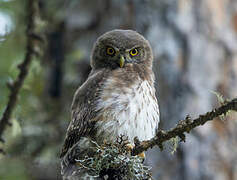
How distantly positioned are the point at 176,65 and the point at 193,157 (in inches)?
50.1

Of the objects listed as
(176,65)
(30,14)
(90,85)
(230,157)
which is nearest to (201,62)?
(176,65)

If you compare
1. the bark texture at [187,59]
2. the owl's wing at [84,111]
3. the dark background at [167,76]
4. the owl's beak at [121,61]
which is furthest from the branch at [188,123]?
the bark texture at [187,59]

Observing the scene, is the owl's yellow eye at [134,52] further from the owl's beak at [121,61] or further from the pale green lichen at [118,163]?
the pale green lichen at [118,163]

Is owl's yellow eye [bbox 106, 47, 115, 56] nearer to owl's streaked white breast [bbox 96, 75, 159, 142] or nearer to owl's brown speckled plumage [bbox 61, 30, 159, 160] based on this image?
owl's brown speckled plumage [bbox 61, 30, 159, 160]

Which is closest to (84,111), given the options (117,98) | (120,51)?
(117,98)

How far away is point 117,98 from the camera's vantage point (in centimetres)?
381

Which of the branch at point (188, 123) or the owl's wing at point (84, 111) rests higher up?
the owl's wing at point (84, 111)

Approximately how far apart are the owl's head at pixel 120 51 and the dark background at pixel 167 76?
3.42ft

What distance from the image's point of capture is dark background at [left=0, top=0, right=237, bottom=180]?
213 inches

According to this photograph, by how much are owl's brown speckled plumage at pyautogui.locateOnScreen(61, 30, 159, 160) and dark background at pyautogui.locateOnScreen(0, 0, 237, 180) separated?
1079 mm

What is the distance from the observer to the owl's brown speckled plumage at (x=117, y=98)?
3.69 metres

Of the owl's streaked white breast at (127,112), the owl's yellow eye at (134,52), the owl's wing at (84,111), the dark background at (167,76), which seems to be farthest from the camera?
the dark background at (167,76)

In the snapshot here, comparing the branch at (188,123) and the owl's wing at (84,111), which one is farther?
the owl's wing at (84,111)

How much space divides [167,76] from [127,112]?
2.13 m
